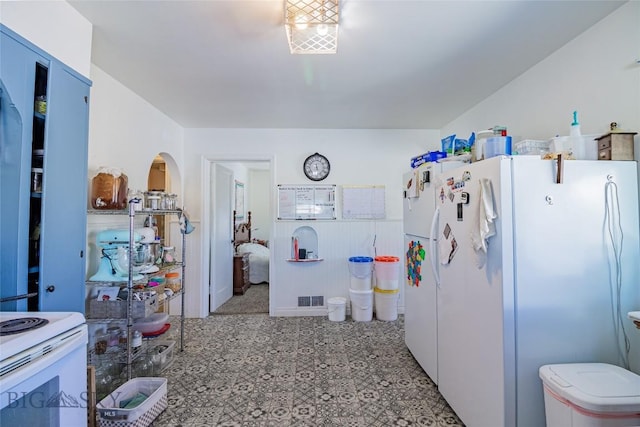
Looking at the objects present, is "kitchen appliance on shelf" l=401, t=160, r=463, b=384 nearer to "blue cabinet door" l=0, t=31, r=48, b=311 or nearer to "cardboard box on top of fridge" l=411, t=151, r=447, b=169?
"cardboard box on top of fridge" l=411, t=151, r=447, b=169

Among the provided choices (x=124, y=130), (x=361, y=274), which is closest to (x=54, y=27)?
(x=124, y=130)

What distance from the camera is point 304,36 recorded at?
1722 millimetres

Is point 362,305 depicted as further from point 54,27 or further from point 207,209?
point 54,27

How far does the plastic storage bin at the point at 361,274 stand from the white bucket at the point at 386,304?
6.9 inches

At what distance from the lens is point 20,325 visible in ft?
3.31

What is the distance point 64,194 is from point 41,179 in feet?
0.45

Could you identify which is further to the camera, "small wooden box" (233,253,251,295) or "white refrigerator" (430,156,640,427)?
"small wooden box" (233,253,251,295)

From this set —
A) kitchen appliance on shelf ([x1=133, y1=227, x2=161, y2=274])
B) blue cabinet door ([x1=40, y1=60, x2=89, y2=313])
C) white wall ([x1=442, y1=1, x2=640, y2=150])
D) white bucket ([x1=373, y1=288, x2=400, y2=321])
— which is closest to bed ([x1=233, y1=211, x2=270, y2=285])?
white bucket ([x1=373, y1=288, x2=400, y2=321])

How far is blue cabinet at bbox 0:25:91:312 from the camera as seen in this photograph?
127 centimetres

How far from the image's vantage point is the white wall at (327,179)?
3.65 metres

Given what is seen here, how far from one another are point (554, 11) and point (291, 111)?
2222 mm

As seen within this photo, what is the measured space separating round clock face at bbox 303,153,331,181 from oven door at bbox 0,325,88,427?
9.44 ft

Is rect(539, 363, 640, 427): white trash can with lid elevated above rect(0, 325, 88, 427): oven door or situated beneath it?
situated beneath

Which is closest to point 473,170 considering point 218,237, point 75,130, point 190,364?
point 75,130
